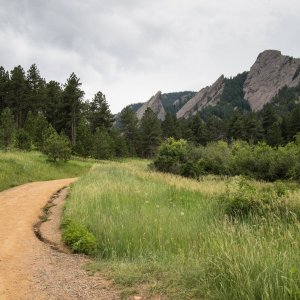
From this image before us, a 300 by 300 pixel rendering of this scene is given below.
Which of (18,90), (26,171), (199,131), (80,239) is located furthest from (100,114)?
(80,239)

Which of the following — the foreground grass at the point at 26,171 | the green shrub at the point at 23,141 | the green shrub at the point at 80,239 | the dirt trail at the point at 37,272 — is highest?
the green shrub at the point at 23,141

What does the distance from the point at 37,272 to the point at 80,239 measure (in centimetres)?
170

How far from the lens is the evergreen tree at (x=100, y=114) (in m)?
84.3

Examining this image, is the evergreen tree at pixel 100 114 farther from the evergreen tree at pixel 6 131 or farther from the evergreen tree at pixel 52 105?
the evergreen tree at pixel 6 131

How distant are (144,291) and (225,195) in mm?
7797

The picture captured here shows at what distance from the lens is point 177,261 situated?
6301 millimetres

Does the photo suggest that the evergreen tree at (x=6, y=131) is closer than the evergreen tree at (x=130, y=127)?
Yes

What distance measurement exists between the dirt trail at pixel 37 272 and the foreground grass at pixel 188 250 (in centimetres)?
40

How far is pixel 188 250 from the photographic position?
7.46 metres

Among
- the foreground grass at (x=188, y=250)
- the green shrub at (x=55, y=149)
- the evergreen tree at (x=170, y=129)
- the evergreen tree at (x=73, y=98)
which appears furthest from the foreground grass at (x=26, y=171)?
the evergreen tree at (x=170, y=129)

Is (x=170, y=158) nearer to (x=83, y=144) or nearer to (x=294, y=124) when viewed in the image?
(x=83, y=144)

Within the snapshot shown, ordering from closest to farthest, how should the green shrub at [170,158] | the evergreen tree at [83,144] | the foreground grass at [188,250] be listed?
1. the foreground grass at [188,250]
2. the green shrub at [170,158]
3. the evergreen tree at [83,144]

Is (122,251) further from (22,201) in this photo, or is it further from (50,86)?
(50,86)

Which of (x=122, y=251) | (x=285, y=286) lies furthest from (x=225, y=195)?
(x=285, y=286)
